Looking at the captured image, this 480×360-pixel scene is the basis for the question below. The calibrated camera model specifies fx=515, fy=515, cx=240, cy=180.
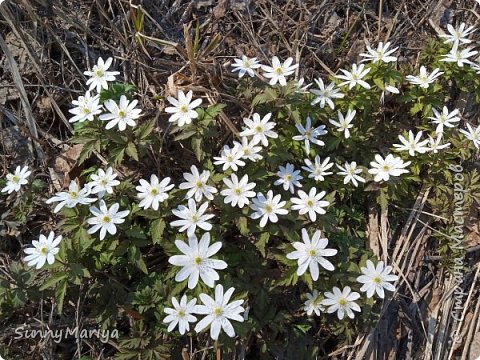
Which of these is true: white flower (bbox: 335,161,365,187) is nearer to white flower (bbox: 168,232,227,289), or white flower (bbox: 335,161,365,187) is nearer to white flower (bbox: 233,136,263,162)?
white flower (bbox: 233,136,263,162)

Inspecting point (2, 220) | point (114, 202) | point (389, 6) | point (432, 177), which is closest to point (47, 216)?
point (2, 220)

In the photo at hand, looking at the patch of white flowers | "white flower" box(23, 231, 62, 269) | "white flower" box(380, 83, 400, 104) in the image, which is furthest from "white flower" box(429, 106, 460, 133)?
"white flower" box(23, 231, 62, 269)

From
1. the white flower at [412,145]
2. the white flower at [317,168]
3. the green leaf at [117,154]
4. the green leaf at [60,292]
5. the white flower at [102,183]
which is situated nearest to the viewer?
the green leaf at [60,292]

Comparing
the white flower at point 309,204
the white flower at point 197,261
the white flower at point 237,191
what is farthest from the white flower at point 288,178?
the white flower at point 197,261

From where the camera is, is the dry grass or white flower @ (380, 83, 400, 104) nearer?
the dry grass

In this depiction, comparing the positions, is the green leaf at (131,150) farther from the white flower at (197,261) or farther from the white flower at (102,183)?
the white flower at (197,261)

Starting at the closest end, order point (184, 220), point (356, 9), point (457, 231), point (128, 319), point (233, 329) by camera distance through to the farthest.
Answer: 1. point (233, 329)
2. point (184, 220)
3. point (128, 319)
4. point (457, 231)
5. point (356, 9)

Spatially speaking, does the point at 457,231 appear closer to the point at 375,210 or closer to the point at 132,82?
the point at 375,210
